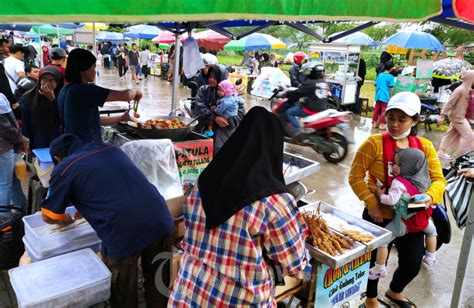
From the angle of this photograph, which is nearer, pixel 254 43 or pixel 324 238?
pixel 324 238

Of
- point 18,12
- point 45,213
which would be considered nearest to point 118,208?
point 45,213

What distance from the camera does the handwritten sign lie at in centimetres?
1175

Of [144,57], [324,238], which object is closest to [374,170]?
[324,238]

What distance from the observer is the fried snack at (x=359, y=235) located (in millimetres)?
2811

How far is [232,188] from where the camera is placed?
1760mm

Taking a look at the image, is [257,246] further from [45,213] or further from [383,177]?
[383,177]

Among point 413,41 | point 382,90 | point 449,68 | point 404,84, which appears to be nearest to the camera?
point 382,90

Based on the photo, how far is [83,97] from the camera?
341cm

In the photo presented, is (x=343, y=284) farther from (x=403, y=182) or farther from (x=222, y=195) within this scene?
(x=222, y=195)

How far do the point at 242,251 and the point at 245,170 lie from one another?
0.38m

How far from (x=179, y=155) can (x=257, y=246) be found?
191 cm

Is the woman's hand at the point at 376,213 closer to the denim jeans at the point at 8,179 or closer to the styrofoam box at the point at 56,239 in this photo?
the styrofoam box at the point at 56,239

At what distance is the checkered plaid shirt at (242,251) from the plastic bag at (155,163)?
1.11 meters

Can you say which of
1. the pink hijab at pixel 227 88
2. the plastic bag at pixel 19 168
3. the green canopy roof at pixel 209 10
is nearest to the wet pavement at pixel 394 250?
the pink hijab at pixel 227 88
